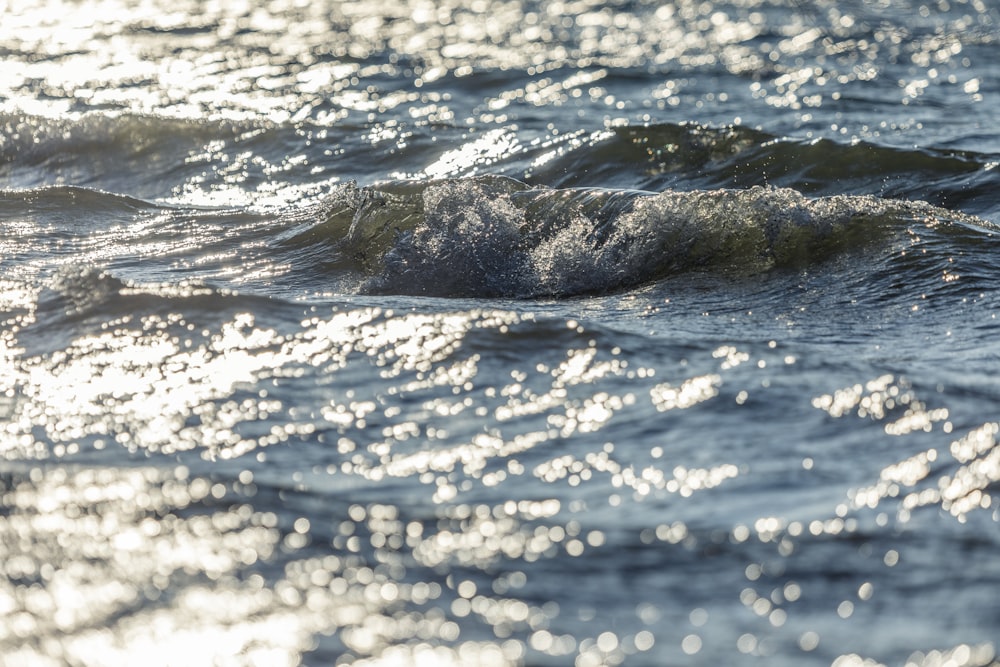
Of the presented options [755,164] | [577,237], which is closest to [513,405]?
[577,237]

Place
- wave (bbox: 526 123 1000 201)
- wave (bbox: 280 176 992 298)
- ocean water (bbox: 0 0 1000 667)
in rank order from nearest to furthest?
ocean water (bbox: 0 0 1000 667), wave (bbox: 280 176 992 298), wave (bbox: 526 123 1000 201)

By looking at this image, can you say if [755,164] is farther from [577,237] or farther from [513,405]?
[513,405]

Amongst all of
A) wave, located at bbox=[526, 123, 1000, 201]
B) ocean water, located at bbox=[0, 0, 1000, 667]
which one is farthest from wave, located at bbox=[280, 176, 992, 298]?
wave, located at bbox=[526, 123, 1000, 201]

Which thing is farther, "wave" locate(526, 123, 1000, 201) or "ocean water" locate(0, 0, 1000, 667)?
"wave" locate(526, 123, 1000, 201)

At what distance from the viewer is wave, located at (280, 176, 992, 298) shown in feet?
18.8

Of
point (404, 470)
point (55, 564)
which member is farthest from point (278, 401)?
point (55, 564)

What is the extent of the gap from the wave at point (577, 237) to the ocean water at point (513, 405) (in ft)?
0.07

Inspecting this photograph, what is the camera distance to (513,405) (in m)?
3.76

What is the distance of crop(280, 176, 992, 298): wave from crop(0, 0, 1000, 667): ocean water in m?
0.02

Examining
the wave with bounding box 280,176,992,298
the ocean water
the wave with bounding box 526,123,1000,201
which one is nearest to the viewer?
the ocean water

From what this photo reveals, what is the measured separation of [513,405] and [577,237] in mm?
2410

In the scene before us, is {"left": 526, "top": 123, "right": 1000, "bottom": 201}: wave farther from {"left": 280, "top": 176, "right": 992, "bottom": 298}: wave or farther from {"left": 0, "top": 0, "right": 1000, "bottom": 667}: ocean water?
{"left": 280, "top": 176, "right": 992, "bottom": 298}: wave

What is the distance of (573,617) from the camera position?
2652 mm

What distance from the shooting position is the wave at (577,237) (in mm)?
5719
